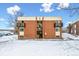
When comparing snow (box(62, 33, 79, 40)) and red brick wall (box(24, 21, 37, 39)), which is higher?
red brick wall (box(24, 21, 37, 39))

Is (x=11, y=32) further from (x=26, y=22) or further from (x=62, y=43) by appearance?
(x=62, y=43)

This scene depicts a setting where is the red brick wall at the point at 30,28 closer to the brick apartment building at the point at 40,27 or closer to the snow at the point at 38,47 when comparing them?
the brick apartment building at the point at 40,27

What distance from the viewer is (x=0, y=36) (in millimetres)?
3262

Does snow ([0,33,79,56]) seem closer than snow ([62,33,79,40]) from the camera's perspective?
Yes

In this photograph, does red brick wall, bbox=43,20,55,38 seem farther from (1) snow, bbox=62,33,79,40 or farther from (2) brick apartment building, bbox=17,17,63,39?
(1) snow, bbox=62,33,79,40

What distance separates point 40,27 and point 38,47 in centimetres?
33

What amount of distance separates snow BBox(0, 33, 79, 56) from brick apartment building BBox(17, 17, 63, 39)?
0.10 metres

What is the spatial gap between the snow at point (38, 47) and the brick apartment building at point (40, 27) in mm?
97

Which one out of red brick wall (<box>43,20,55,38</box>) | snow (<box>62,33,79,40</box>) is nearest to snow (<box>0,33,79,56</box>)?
snow (<box>62,33,79,40</box>)

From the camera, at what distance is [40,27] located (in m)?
3.16

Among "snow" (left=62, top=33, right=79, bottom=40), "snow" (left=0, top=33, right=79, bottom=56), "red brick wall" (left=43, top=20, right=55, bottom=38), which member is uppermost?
"red brick wall" (left=43, top=20, right=55, bottom=38)

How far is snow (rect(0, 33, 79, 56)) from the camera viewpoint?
3072 millimetres

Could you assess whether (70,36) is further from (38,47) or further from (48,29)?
(38,47)

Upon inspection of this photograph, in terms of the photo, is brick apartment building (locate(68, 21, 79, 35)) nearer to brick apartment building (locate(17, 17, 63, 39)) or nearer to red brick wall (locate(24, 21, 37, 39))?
brick apartment building (locate(17, 17, 63, 39))
